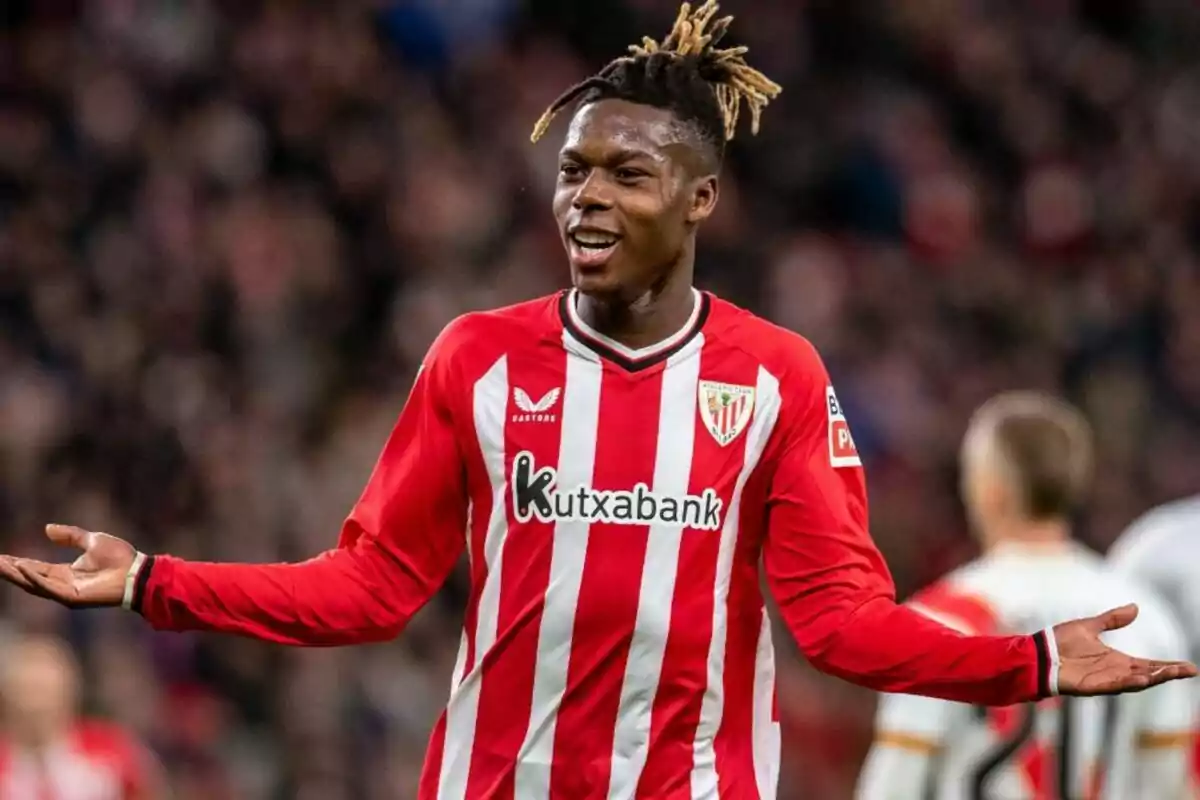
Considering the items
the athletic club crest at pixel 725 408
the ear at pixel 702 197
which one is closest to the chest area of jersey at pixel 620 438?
the athletic club crest at pixel 725 408

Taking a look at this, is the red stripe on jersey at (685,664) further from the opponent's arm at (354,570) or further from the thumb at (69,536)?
the thumb at (69,536)

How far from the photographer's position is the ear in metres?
3.73

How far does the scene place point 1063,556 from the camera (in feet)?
15.8

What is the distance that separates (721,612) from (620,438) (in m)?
0.33

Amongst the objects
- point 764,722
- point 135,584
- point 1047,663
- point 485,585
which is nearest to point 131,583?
point 135,584

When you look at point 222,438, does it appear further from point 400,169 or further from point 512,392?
point 512,392

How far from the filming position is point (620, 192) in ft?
11.9

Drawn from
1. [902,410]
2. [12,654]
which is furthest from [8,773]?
[902,410]

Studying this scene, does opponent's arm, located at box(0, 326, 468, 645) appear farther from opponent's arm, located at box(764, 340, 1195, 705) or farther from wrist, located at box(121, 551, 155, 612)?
opponent's arm, located at box(764, 340, 1195, 705)

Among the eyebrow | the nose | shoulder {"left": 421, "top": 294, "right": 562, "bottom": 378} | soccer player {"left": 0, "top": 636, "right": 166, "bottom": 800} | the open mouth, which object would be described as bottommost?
soccer player {"left": 0, "top": 636, "right": 166, "bottom": 800}

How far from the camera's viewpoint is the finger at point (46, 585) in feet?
11.2

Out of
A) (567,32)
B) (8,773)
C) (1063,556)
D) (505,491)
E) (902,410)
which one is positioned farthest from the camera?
(567,32)

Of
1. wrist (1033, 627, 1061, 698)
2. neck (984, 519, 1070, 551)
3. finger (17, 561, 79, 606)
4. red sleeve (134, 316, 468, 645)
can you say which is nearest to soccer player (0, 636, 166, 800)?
neck (984, 519, 1070, 551)

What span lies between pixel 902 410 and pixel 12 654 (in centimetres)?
462
